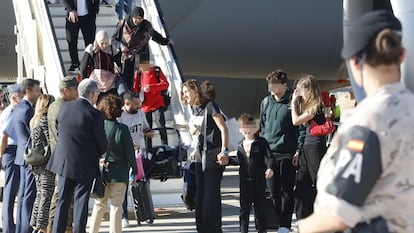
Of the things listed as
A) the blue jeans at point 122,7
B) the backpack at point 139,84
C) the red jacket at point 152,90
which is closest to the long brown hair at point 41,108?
the red jacket at point 152,90

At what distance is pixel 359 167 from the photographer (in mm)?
2232

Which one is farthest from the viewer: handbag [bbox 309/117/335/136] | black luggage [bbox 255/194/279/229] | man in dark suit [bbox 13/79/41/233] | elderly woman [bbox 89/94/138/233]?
black luggage [bbox 255/194/279/229]

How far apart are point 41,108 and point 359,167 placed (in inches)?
191

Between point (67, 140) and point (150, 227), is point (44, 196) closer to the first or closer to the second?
point (67, 140)

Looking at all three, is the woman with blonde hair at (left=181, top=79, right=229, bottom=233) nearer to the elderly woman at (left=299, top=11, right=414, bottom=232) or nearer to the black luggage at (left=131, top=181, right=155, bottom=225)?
the black luggage at (left=131, top=181, right=155, bottom=225)

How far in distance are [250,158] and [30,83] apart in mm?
1932

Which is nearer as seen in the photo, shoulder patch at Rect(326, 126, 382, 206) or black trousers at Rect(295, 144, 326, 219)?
shoulder patch at Rect(326, 126, 382, 206)

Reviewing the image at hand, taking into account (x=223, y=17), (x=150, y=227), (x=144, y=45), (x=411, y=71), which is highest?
(x=223, y=17)

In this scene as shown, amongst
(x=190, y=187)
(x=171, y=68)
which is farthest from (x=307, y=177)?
(x=171, y=68)

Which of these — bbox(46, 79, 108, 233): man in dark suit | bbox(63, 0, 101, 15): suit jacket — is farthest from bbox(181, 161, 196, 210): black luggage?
bbox(63, 0, 101, 15): suit jacket

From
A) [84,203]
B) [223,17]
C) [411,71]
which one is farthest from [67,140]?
[223,17]

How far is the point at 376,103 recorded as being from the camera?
231 centimetres

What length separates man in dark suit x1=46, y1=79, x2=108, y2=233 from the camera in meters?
6.12

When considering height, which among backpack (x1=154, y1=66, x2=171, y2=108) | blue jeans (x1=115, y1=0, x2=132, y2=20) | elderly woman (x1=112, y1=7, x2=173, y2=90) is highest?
blue jeans (x1=115, y1=0, x2=132, y2=20)
